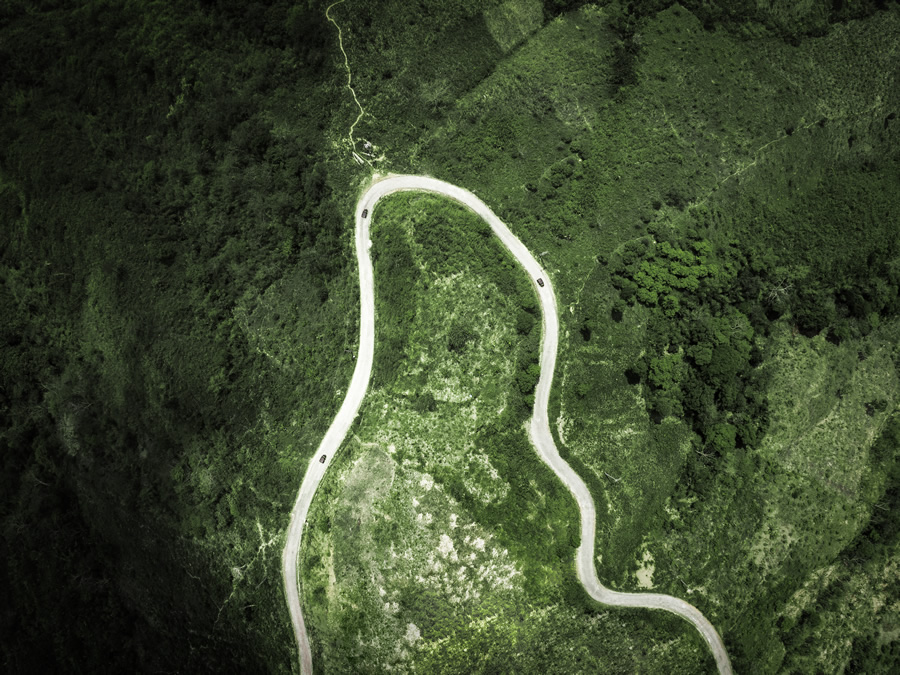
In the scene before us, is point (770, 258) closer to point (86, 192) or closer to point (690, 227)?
point (690, 227)

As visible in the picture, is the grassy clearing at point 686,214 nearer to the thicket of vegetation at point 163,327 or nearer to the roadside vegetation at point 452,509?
the roadside vegetation at point 452,509

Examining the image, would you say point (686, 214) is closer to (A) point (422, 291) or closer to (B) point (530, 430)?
(B) point (530, 430)

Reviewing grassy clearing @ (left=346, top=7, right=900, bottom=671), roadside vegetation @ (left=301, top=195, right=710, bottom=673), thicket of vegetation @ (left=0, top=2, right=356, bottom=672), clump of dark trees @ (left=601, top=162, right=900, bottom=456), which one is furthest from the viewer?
clump of dark trees @ (left=601, top=162, right=900, bottom=456)

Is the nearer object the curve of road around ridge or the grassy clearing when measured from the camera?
the curve of road around ridge

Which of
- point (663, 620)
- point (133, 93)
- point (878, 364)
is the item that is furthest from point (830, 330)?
point (133, 93)

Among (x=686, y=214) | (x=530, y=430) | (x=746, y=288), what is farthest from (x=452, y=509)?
(x=686, y=214)

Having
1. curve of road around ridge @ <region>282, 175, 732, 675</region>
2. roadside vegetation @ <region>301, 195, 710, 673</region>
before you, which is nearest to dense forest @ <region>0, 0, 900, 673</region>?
roadside vegetation @ <region>301, 195, 710, 673</region>

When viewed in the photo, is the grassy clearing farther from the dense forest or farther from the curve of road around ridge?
the curve of road around ridge
